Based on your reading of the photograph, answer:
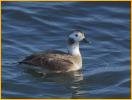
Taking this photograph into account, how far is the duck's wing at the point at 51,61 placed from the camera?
20.4 metres

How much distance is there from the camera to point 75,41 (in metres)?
21.2

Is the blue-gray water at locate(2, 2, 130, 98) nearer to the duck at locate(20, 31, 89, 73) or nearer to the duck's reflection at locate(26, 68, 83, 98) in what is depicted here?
the duck's reflection at locate(26, 68, 83, 98)

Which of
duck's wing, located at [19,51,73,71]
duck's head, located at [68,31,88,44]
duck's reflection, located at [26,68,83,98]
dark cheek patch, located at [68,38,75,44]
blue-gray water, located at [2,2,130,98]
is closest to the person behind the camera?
blue-gray water, located at [2,2,130,98]

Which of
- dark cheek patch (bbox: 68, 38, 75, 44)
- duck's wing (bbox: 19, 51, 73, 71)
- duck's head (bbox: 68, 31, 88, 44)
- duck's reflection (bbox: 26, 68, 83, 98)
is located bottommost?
duck's reflection (bbox: 26, 68, 83, 98)

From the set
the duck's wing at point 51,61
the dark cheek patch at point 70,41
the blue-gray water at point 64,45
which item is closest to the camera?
the blue-gray water at point 64,45

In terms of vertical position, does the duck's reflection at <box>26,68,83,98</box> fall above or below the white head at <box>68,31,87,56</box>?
below

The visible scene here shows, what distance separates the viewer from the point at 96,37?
925 inches

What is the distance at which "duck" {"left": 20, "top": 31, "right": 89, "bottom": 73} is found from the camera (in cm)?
2041

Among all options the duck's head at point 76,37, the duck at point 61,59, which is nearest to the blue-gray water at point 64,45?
the duck at point 61,59

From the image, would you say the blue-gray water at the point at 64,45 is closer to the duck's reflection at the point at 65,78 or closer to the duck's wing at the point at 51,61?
the duck's reflection at the point at 65,78

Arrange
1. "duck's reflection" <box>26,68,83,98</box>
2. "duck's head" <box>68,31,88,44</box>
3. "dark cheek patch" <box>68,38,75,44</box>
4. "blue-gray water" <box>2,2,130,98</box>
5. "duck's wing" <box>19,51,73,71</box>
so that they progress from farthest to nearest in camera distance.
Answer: "dark cheek patch" <box>68,38,75,44</box>, "duck's head" <box>68,31,88,44</box>, "duck's wing" <box>19,51,73,71</box>, "duck's reflection" <box>26,68,83,98</box>, "blue-gray water" <box>2,2,130,98</box>

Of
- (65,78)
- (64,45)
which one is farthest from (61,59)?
(64,45)

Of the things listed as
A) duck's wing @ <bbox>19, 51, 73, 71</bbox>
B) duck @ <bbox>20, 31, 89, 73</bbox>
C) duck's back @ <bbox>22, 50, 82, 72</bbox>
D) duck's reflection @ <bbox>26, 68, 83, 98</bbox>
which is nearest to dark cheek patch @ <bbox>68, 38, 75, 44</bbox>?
duck @ <bbox>20, 31, 89, 73</bbox>

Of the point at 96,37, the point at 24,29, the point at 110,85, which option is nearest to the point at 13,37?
the point at 24,29
